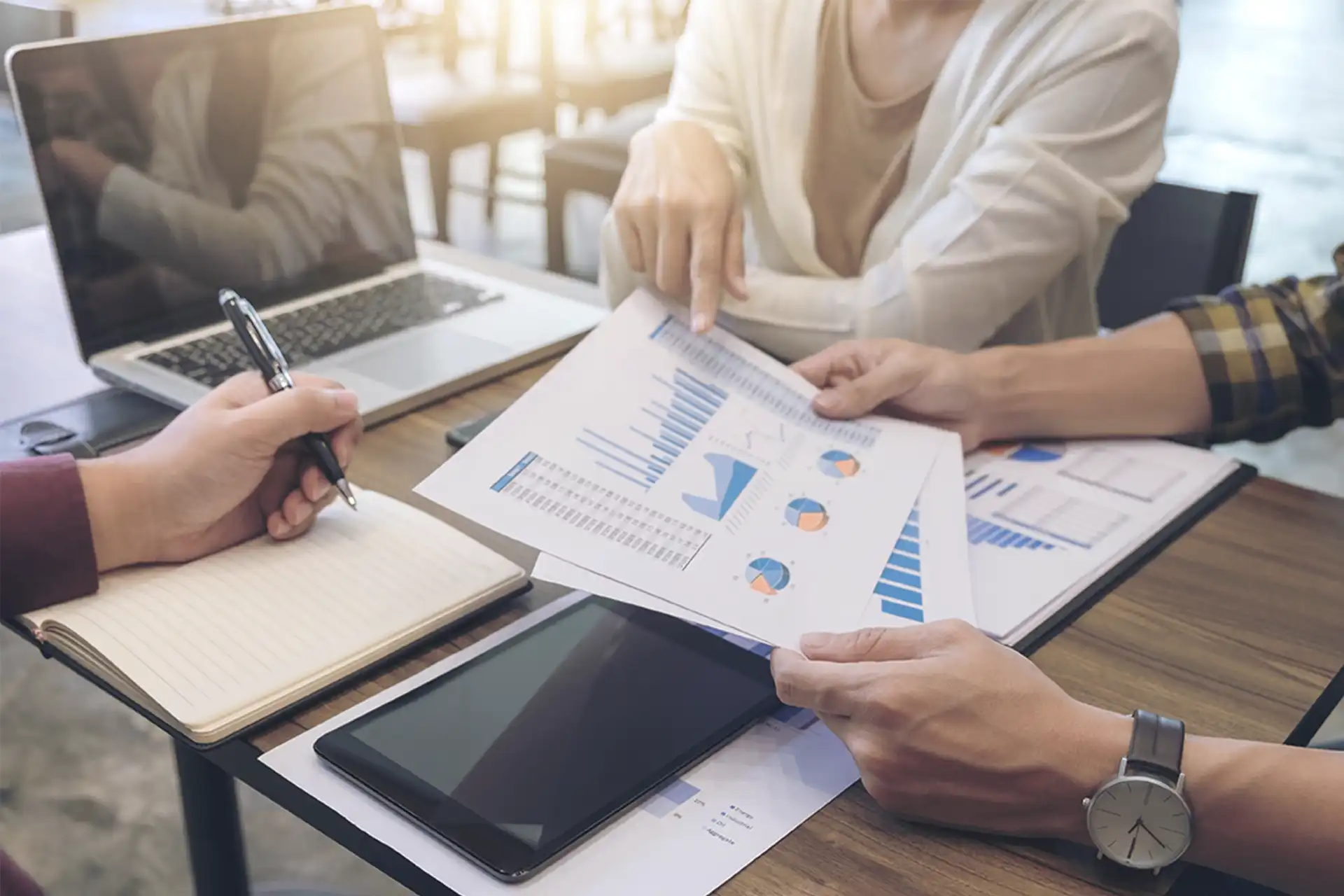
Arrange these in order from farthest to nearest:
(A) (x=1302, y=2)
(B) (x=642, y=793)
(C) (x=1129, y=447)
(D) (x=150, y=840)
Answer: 1. (A) (x=1302, y=2)
2. (D) (x=150, y=840)
3. (C) (x=1129, y=447)
4. (B) (x=642, y=793)

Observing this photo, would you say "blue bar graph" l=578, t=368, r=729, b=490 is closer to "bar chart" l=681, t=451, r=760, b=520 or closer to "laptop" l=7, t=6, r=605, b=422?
"bar chart" l=681, t=451, r=760, b=520

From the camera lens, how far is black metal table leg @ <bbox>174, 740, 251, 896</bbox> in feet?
3.04

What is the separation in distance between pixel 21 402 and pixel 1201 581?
39.0 inches

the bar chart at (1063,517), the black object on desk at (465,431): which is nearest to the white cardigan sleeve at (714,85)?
the black object on desk at (465,431)

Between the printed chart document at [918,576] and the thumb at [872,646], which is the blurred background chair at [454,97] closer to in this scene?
the printed chart document at [918,576]

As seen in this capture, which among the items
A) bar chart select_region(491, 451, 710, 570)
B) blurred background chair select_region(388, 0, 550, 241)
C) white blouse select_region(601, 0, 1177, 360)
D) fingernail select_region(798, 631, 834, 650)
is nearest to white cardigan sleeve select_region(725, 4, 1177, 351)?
white blouse select_region(601, 0, 1177, 360)

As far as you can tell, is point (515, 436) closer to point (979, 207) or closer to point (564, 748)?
point (564, 748)

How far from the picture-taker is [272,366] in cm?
87

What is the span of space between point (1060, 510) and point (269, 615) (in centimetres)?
56

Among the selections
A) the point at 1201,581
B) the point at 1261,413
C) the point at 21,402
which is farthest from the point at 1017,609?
the point at 21,402

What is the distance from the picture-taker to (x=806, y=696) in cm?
64

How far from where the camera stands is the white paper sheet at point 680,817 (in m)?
0.57

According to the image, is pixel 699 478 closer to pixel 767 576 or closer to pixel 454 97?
pixel 767 576

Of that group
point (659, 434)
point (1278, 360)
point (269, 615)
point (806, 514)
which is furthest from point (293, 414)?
point (1278, 360)
